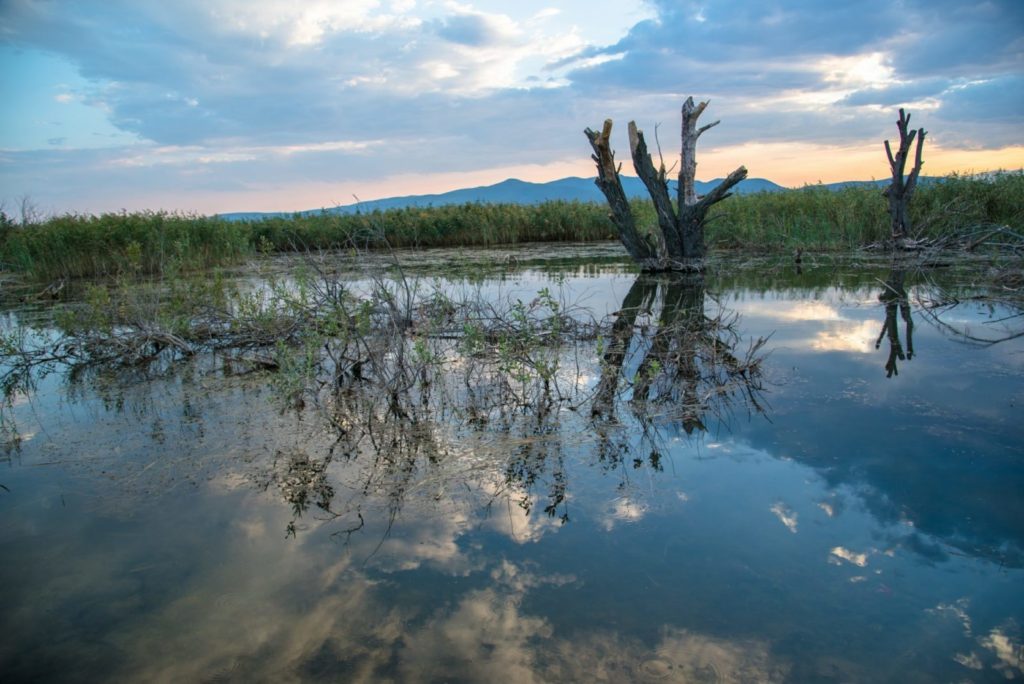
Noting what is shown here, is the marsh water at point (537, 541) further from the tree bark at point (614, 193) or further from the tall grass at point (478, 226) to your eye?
the tall grass at point (478, 226)

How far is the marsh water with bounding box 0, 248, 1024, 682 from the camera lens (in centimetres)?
236

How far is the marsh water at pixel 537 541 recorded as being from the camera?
236 cm

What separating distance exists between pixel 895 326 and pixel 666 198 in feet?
19.2

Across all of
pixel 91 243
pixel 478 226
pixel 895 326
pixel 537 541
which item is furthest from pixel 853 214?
pixel 91 243

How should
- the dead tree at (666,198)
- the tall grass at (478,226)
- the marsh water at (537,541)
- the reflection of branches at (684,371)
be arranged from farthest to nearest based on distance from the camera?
the tall grass at (478,226) < the dead tree at (666,198) < the reflection of branches at (684,371) < the marsh water at (537,541)

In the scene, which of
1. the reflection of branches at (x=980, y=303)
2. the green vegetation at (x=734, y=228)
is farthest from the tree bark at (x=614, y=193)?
the reflection of branches at (x=980, y=303)

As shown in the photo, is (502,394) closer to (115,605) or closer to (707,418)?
(707,418)

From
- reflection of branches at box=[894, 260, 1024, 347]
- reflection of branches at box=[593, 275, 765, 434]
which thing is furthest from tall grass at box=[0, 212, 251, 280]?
reflection of branches at box=[894, 260, 1024, 347]

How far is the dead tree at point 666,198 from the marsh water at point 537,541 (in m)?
7.61

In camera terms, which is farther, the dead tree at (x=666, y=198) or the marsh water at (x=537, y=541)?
the dead tree at (x=666, y=198)

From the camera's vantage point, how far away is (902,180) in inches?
543

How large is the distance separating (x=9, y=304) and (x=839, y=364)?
14.2 m

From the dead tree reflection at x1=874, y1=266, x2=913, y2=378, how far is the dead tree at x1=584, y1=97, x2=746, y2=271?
11.4 ft

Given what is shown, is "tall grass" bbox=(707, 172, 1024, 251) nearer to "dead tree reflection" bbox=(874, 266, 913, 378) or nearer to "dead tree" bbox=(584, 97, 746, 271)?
"dead tree" bbox=(584, 97, 746, 271)
